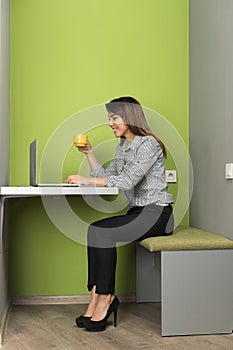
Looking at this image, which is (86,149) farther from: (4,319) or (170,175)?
(4,319)

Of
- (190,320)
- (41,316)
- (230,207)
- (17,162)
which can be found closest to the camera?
(190,320)

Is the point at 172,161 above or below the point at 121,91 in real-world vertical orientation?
below

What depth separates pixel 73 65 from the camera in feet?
11.4

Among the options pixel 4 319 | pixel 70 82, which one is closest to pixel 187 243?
pixel 4 319

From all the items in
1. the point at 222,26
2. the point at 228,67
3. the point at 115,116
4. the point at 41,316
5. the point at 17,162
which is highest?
the point at 222,26

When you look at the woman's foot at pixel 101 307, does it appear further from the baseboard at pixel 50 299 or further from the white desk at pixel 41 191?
the baseboard at pixel 50 299

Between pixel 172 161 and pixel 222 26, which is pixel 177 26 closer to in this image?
pixel 222 26

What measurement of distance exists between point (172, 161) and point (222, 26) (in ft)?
3.04

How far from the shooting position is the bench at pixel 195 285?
8.86ft

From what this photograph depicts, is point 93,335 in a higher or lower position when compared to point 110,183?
lower

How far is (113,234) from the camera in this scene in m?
2.83

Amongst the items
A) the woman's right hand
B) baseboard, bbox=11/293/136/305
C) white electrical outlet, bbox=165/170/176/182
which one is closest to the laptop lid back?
the woman's right hand

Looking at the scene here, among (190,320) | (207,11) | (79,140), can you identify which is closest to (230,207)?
(190,320)

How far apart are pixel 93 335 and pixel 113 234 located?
50 cm
